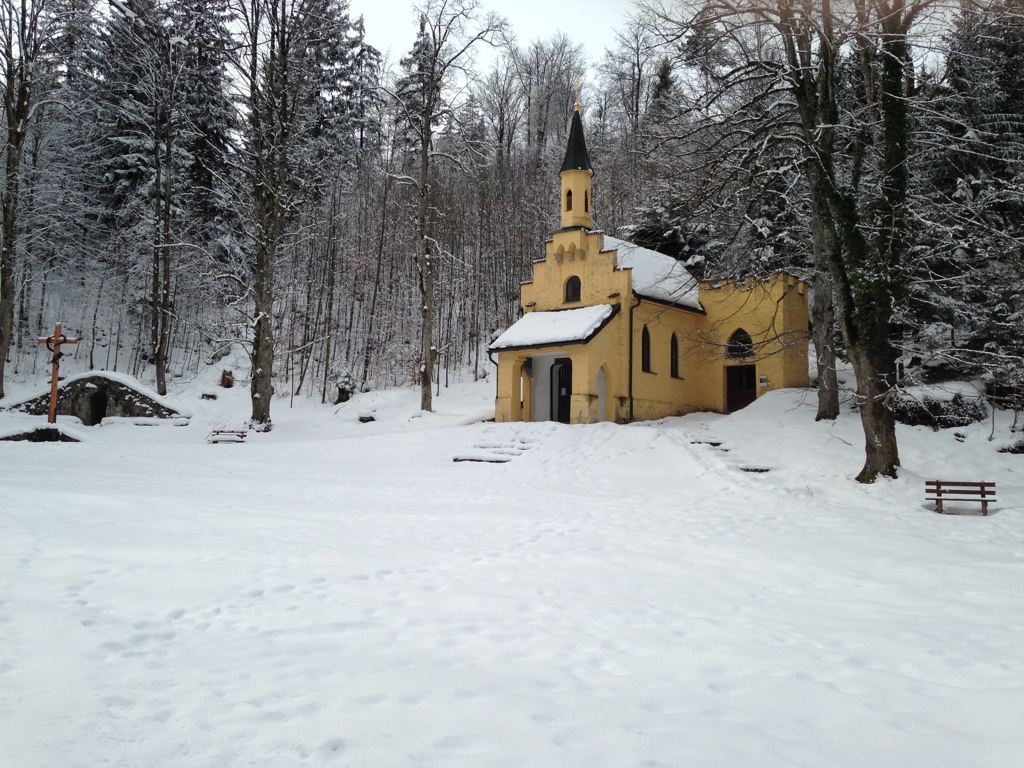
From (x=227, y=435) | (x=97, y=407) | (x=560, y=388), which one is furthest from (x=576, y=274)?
(x=97, y=407)

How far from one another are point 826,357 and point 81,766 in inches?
785

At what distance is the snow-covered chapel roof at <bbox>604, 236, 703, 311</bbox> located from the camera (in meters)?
23.3

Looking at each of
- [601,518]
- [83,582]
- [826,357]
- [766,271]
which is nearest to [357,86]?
[766,271]

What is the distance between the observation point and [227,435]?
781 inches

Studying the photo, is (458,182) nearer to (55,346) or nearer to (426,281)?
(426,281)

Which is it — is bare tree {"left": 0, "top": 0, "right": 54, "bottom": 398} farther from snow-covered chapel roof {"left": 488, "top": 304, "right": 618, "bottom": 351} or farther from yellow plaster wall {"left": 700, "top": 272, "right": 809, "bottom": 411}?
yellow plaster wall {"left": 700, "top": 272, "right": 809, "bottom": 411}

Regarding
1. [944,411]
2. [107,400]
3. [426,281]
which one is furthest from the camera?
[426,281]

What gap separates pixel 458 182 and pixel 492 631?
1445 inches

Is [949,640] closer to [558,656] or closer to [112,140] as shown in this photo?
[558,656]

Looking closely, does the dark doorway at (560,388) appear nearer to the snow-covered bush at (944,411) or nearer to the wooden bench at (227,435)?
the wooden bench at (227,435)

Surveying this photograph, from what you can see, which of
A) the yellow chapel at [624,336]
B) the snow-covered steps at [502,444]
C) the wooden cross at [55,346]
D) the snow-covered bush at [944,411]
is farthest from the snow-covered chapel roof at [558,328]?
the wooden cross at [55,346]

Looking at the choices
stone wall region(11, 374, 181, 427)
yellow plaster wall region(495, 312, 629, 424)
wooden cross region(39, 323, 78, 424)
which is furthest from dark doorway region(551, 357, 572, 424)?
wooden cross region(39, 323, 78, 424)

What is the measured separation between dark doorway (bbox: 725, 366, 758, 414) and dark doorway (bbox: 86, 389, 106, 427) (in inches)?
858

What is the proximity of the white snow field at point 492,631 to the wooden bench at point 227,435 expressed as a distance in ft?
27.6
